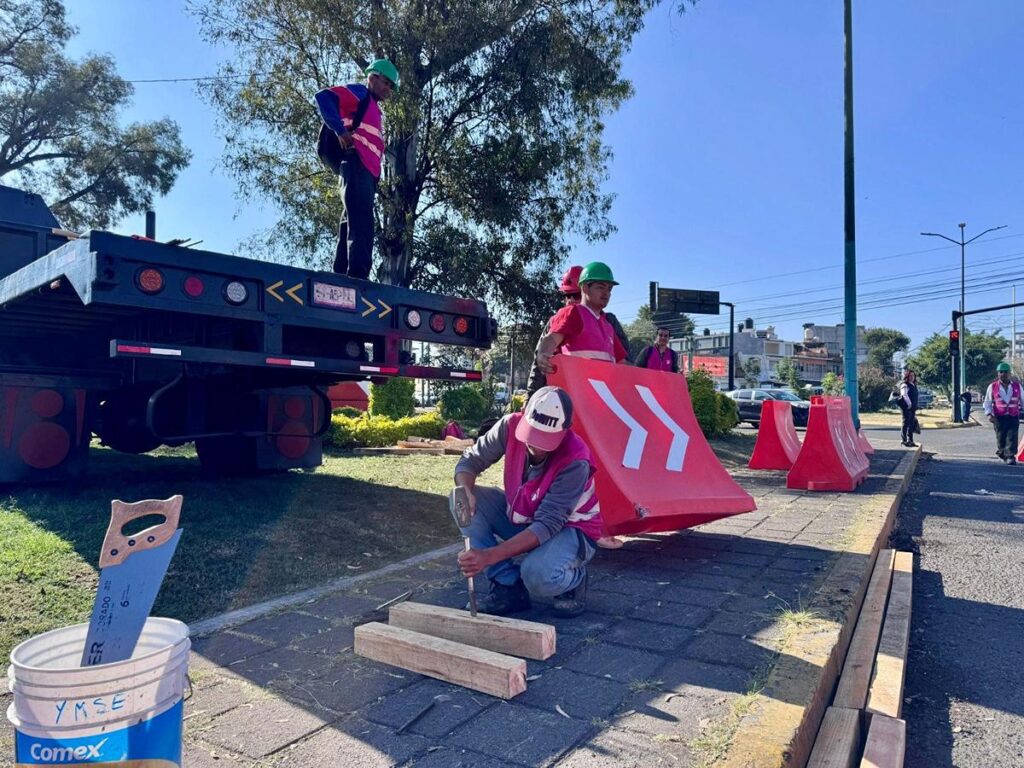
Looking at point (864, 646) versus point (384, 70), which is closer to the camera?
point (864, 646)

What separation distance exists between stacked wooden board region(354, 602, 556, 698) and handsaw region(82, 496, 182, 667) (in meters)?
1.27

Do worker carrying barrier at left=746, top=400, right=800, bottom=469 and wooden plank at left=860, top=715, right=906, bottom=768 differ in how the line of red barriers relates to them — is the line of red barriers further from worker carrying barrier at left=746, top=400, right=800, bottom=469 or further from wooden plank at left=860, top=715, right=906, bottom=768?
wooden plank at left=860, top=715, right=906, bottom=768

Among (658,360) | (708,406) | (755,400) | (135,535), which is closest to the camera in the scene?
(135,535)

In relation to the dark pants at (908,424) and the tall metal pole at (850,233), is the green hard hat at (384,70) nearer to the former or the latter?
the tall metal pole at (850,233)

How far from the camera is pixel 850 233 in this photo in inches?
531

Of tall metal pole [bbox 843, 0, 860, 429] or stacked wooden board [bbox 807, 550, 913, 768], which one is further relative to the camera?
tall metal pole [bbox 843, 0, 860, 429]

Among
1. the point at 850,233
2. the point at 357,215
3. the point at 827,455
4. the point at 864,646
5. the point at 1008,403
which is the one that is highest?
the point at 850,233

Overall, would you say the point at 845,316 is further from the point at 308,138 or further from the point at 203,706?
the point at 203,706

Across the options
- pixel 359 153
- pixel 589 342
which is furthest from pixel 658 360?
pixel 359 153

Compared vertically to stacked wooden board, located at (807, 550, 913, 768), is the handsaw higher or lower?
higher

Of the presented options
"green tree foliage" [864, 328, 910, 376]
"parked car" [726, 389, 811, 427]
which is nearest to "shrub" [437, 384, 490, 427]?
"parked car" [726, 389, 811, 427]

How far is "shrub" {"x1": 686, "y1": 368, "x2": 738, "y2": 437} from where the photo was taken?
51.8ft

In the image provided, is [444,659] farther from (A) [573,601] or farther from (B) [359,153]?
(B) [359,153]

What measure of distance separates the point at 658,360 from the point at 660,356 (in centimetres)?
24
